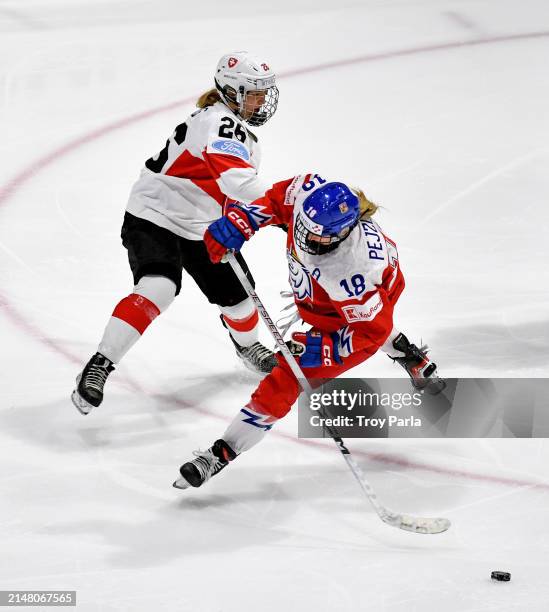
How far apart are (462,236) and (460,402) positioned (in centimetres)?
139

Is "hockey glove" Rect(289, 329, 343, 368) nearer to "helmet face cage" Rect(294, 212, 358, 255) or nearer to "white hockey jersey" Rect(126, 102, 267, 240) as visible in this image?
"helmet face cage" Rect(294, 212, 358, 255)

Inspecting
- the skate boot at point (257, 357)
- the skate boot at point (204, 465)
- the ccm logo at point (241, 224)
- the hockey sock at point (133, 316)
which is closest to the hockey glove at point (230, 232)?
the ccm logo at point (241, 224)

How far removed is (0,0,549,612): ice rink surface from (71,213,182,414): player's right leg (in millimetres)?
223

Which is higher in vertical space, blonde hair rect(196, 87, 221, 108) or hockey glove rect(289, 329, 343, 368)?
blonde hair rect(196, 87, 221, 108)

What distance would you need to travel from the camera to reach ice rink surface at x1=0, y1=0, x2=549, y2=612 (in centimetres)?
304

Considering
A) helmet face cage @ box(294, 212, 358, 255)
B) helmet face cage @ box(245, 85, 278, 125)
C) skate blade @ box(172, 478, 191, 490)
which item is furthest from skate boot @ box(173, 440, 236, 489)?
helmet face cage @ box(245, 85, 278, 125)

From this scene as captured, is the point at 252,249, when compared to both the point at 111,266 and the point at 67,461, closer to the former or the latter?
the point at 111,266

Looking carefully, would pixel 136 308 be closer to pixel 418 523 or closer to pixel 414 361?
pixel 414 361

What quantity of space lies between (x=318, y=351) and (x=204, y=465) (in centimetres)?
48

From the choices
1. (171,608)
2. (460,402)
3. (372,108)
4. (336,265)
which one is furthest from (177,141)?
(372,108)

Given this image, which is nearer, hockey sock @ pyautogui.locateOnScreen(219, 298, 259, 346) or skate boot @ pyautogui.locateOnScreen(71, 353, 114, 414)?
skate boot @ pyautogui.locateOnScreen(71, 353, 114, 414)

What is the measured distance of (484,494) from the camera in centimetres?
345

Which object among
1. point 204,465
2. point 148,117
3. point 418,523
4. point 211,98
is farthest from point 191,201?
point 148,117

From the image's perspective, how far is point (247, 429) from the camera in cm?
338
